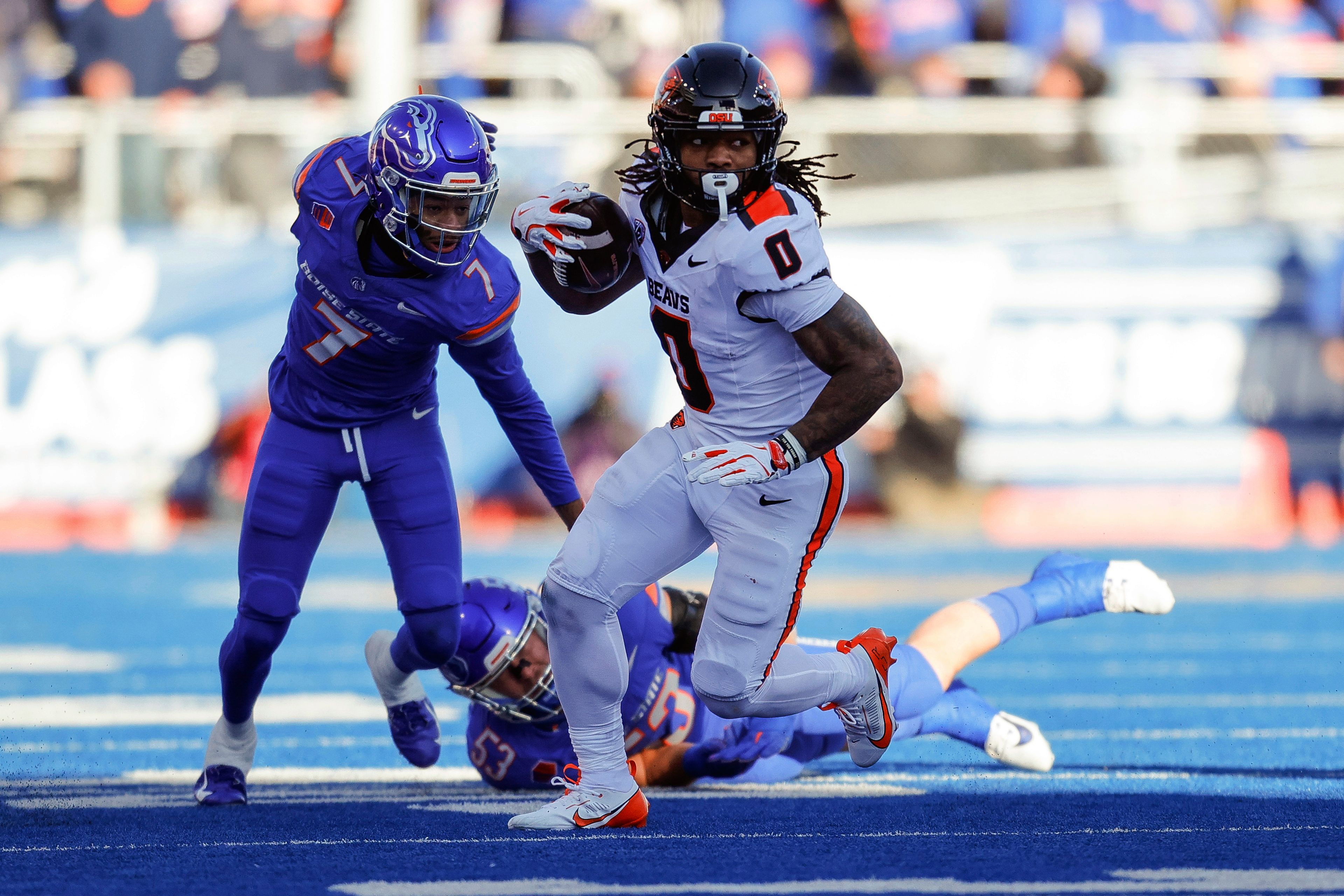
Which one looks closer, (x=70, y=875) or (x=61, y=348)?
(x=70, y=875)

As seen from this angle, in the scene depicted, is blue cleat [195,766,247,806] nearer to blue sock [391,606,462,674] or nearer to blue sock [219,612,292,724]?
blue sock [219,612,292,724]

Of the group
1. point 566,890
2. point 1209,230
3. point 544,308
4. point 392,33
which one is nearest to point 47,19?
point 392,33

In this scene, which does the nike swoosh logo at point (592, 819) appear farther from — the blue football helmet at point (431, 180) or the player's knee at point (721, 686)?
the blue football helmet at point (431, 180)

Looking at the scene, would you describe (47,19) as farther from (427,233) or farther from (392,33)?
(427,233)

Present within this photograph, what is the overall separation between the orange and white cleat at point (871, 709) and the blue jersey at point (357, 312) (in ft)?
3.84

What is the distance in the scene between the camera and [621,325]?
1173 cm

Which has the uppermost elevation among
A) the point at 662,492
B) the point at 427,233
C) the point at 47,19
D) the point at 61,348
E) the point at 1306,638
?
the point at 47,19

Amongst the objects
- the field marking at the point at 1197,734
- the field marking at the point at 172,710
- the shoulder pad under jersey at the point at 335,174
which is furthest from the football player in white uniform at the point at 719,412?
the field marking at the point at 172,710

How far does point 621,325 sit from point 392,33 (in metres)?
2.53

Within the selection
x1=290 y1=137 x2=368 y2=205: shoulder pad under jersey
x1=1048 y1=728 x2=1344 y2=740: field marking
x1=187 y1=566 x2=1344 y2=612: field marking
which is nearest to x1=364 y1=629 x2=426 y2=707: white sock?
x1=290 y1=137 x2=368 y2=205: shoulder pad under jersey

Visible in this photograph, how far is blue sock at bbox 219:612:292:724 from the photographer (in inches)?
170

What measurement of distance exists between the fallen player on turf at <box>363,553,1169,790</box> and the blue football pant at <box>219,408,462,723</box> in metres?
0.12

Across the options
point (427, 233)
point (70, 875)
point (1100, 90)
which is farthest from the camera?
point (1100, 90)

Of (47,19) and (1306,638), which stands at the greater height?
(47,19)
